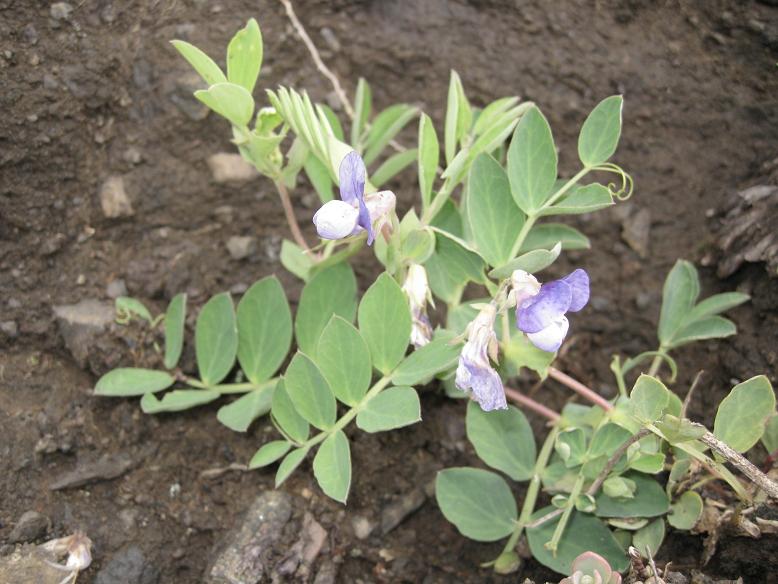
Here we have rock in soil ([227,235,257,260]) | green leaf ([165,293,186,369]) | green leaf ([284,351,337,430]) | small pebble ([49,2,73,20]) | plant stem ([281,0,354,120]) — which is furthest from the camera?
plant stem ([281,0,354,120])

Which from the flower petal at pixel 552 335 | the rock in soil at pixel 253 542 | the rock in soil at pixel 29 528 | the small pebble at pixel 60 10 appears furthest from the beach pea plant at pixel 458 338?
the small pebble at pixel 60 10

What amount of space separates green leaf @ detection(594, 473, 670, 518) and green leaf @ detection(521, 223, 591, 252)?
0.60m

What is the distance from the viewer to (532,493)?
2020 millimetres

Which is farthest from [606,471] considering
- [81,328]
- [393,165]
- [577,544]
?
[81,328]

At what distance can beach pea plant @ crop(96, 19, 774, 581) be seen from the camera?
1759 mm

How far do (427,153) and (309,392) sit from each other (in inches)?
24.0

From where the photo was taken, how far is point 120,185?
7.84 feet

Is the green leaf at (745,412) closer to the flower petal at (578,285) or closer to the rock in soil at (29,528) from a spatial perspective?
the flower petal at (578,285)

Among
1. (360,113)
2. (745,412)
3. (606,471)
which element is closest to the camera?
(745,412)

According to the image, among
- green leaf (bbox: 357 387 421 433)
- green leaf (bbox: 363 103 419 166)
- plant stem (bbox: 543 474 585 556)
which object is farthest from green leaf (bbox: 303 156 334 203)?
plant stem (bbox: 543 474 585 556)

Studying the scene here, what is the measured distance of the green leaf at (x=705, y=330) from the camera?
211cm

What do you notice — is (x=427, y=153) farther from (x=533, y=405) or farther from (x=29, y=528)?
(x=29, y=528)

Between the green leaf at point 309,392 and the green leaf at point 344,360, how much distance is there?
1.6 inches

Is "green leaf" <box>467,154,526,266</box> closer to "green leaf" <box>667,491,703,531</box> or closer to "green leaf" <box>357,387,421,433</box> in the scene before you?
"green leaf" <box>357,387,421,433</box>
